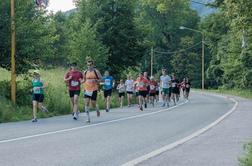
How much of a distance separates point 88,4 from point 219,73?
44729mm

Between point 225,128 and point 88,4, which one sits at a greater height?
point 88,4

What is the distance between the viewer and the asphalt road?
10.2m

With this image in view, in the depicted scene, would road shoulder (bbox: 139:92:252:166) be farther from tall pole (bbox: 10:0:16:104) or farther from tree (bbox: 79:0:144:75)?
tree (bbox: 79:0:144:75)

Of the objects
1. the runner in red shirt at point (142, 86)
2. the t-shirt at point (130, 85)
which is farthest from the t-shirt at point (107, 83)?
the t-shirt at point (130, 85)

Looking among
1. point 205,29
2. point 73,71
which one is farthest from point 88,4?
point 205,29

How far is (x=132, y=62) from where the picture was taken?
4181 centimetres

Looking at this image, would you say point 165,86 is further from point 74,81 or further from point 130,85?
point 74,81

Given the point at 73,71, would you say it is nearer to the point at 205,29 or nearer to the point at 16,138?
the point at 16,138

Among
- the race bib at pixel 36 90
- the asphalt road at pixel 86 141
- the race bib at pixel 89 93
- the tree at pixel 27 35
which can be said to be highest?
the tree at pixel 27 35

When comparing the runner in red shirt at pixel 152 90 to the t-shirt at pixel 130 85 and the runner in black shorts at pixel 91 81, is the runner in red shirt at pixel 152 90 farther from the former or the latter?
the runner in black shorts at pixel 91 81

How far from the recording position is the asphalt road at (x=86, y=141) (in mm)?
10203

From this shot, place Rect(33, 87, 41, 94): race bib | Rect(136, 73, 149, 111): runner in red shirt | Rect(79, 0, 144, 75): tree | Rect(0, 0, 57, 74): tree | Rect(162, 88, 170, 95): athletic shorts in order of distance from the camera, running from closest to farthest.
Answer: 1. Rect(33, 87, 41, 94): race bib
2. Rect(0, 0, 57, 74): tree
3. Rect(136, 73, 149, 111): runner in red shirt
4. Rect(162, 88, 170, 95): athletic shorts
5. Rect(79, 0, 144, 75): tree

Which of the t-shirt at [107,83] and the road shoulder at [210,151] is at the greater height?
the t-shirt at [107,83]

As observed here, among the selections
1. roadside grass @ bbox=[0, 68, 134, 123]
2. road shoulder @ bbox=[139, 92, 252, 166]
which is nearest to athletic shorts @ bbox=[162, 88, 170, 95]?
roadside grass @ bbox=[0, 68, 134, 123]
